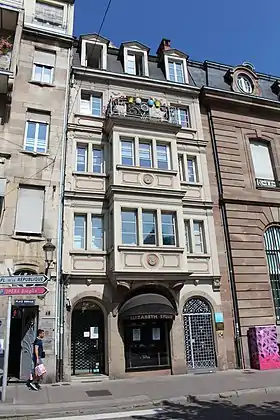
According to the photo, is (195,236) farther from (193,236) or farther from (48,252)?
(48,252)

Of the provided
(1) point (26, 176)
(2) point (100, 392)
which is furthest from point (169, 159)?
(2) point (100, 392)

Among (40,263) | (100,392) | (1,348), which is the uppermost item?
(40,263)

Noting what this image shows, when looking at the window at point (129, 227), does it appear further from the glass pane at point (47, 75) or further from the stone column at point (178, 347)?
the glass pane at point (47, 75)

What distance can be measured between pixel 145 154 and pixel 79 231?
4.93m

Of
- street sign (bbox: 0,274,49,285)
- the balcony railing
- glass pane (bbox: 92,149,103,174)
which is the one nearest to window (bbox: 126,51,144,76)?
the balcony railing

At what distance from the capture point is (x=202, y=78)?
815 inches

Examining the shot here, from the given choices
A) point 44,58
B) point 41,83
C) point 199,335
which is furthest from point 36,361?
point 44,58

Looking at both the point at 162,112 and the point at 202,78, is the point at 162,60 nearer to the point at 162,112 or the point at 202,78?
the point at 202,78

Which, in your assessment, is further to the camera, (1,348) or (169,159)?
(169,159)

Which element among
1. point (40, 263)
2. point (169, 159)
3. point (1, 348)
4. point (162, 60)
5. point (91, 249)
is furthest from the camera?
point (162, 60)

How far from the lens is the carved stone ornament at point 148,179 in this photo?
16.0 meters

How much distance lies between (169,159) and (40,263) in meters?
7.79

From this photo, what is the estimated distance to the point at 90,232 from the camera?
49.6ft

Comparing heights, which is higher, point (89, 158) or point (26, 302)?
point (89, 158)
